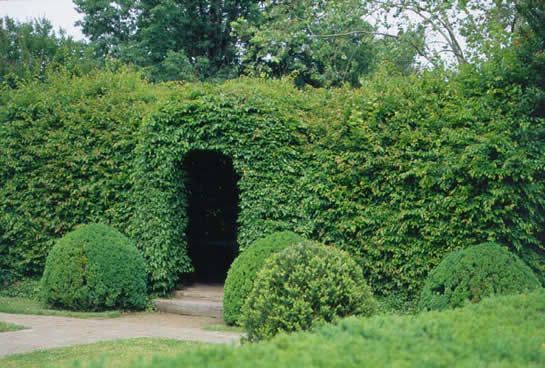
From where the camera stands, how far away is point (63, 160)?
12031 mm

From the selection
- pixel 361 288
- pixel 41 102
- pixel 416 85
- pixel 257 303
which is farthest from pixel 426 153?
pixel 41 102

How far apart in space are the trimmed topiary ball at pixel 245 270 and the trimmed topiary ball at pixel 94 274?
200 cm

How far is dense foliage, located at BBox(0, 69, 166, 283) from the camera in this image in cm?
1177

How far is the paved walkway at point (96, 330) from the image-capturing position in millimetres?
7930

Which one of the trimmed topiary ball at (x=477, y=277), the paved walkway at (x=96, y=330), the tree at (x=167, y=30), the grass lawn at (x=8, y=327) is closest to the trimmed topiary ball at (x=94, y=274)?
the paved walkway at (x=96, y=330)

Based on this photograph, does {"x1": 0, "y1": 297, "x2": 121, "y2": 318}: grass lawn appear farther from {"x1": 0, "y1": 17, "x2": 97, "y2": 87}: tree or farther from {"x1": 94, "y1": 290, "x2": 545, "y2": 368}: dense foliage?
{"x1": 0, "y1": 17, "x2": 97, "y2": 87}: tree

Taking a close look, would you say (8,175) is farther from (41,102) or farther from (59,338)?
(59,338)

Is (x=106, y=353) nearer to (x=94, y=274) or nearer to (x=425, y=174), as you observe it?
(x=94, y=274)

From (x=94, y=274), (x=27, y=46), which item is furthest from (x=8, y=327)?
(x=27, y=46)

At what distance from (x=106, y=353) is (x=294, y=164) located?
4.87 meters

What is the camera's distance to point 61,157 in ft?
39.6

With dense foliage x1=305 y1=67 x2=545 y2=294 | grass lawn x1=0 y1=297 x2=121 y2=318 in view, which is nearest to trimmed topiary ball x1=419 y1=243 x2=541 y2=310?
dense foliage x1=305 y1=67 x2=545 y2=294

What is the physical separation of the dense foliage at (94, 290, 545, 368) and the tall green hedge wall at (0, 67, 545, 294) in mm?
4675

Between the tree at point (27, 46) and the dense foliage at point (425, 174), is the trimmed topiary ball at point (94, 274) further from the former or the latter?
the tree at point (27, 46)
